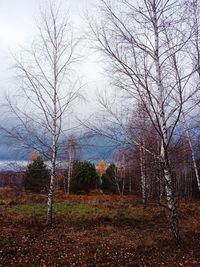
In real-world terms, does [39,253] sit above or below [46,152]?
below

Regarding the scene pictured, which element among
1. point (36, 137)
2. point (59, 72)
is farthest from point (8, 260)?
point (59, 72)

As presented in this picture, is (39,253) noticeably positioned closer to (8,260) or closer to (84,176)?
(8,260)

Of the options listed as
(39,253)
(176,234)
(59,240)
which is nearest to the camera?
(39,253)

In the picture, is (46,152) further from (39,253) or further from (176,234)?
(176,234)

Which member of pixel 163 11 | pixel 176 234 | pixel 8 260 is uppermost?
pixel 163 11

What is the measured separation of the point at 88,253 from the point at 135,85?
474cm

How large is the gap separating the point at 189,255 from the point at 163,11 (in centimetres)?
645

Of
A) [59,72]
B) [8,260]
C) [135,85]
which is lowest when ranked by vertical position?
[8,260]

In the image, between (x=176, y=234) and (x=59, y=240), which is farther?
(x=59, y=240)

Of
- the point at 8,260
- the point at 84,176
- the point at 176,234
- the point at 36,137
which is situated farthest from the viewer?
the point at 84,176

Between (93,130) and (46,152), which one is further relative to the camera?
(46,152)

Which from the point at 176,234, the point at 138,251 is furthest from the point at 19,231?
the point at 176,234

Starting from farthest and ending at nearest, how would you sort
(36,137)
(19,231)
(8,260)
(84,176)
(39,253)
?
(84,176) → (36,137) → (19,231) → (39,253) → (8,260)

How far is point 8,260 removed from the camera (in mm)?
8367
